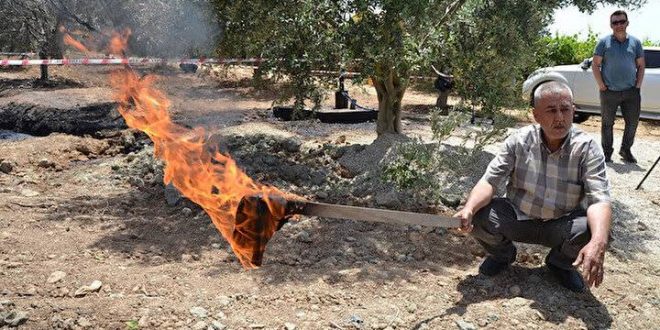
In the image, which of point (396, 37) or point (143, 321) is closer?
point (143, 321)

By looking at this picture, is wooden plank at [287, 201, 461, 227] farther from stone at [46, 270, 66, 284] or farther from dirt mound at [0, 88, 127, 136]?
dirt mound at [0, 88, 127, 136]

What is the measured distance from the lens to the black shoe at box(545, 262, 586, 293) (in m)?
4.11

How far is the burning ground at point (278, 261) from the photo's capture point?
3.79 meters

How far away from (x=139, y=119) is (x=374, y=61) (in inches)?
125

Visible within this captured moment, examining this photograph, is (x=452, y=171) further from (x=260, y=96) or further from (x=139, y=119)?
(x=260, y=96)

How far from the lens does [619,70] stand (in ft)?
26.3

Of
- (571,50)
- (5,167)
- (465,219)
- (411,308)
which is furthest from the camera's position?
(571,50)

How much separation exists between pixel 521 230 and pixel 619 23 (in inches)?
199

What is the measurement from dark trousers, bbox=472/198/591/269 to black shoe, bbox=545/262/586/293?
2.7 inches

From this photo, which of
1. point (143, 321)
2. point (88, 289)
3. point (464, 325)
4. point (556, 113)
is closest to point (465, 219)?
point (464, 325)

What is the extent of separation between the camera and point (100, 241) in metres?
5.31

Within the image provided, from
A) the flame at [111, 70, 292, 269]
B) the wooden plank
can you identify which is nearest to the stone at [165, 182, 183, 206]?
the flame at [111, 70, 292, 269]

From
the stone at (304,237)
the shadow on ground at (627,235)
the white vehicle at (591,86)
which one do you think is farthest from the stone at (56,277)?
the white vehicle at (591,86)

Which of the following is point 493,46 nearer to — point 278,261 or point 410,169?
point 410,169
